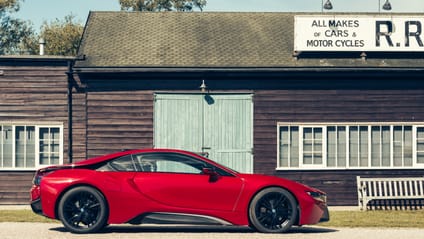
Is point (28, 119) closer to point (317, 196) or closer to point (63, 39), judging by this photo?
point (317, 196)

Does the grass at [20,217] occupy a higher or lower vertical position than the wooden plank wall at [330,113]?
lower

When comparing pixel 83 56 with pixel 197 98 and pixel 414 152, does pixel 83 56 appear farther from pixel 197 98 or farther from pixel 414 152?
pixel 414 152

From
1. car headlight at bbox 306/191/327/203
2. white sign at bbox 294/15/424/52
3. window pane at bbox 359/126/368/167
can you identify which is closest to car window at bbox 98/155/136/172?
car headlight at bbox 306/191/327/203

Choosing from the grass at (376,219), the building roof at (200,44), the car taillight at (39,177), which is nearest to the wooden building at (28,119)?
the building roof at (200,44)

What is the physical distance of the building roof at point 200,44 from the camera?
2252 cm

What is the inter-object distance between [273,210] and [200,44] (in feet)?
36.9

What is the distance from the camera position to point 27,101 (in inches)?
877

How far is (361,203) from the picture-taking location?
2206cm

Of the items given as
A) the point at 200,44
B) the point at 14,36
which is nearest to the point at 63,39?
the point at 14,36

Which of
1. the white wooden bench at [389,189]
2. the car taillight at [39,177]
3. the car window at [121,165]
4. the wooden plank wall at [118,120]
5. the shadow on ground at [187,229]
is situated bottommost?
the shadow on ground at [187,229]

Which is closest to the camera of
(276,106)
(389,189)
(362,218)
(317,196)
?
(317,196)

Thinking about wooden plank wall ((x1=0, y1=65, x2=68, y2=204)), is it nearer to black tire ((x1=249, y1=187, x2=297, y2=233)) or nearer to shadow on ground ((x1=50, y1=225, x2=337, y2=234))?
shadow on ground ((x1=50, y1=225, x2=337, y2=234))

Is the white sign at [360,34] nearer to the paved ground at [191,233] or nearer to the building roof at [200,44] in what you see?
the building roof at [200,44]

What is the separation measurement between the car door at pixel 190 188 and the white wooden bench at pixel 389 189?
8501 millimetres
